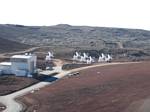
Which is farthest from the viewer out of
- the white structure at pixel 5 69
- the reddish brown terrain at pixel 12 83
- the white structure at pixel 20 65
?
the white structure at pixel 5 69

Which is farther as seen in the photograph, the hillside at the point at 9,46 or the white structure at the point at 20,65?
the hillside at the point at 9,46

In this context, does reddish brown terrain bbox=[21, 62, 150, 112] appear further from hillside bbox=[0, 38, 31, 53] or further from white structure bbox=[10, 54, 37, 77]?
hillside bbox=[0, 38, 31, 53]

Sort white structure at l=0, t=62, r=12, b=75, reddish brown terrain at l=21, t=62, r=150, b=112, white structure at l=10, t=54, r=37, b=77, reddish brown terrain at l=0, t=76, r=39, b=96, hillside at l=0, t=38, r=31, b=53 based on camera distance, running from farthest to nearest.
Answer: hillside at l=0, t=38, r=31, b=53
white structure at l=0, t=62, r=12, b=75
white structure at l=10, t=54, r=37, b=77
reddish brown terrain at l=0, t=76, r=39, b=96
reddish brown terrain at l=21, t=62, r=150, b=112

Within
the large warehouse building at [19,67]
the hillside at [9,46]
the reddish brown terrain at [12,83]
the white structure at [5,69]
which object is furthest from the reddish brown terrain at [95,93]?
the hillside at [9,46]

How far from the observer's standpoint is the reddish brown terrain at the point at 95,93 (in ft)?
219

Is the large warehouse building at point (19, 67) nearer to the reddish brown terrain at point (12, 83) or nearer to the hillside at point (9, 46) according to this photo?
the reddish brown terrain at point (12, 83)

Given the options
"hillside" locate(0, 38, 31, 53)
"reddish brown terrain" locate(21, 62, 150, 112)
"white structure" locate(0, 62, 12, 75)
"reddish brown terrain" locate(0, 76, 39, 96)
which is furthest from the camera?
"hillside" locate(0, 38, 31, 53)

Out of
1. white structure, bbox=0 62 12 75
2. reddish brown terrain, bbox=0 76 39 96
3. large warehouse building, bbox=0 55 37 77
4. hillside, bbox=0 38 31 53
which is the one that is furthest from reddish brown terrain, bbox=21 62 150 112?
hillside, bbox=0 38 31 53

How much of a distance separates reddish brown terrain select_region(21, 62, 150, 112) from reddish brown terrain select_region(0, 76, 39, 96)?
15.7 ft

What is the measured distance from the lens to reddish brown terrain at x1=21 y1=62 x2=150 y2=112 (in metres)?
66.8

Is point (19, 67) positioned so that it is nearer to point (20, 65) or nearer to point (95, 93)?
point (20, 65)

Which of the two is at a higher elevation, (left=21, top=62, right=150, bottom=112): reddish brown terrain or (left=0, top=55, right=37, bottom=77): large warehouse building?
(left=0, top=55, right=37, bottom=77): large warehouse building

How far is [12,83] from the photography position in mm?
91188

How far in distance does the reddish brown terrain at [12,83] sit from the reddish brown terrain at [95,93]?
188 inches
